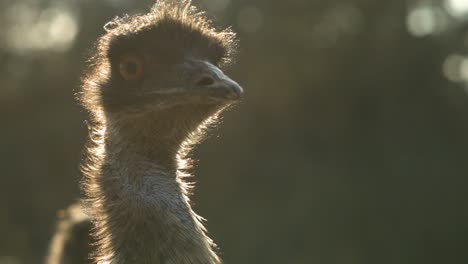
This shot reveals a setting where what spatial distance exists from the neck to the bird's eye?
25cm

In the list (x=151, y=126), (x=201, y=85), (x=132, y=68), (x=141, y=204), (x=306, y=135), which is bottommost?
(x=306, y=135)

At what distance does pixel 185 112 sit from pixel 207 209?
13.6 m

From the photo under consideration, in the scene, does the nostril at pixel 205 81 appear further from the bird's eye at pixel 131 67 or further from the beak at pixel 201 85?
the bird's eye at pixel 131 67

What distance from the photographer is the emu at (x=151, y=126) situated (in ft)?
11.5

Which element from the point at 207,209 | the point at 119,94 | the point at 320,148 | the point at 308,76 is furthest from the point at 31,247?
the point at 119,94

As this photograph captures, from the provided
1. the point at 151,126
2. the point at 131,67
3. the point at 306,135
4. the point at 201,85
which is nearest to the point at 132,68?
the point at 131,67

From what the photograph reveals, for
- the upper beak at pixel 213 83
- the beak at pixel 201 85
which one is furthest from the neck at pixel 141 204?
the upper beak at pixel 213 83

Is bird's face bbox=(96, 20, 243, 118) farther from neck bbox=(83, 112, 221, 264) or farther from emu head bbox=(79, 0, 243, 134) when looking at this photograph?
neck bbox=(83, 112, 221, 264)

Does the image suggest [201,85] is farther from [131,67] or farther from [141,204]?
[141,204]

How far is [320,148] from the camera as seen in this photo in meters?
21.3

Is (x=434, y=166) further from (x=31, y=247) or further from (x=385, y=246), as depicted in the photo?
(x=31, y=247)

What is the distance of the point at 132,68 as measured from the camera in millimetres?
4070

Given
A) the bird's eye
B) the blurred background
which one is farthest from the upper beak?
the blurred background

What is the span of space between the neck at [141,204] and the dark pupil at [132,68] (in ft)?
0.90
